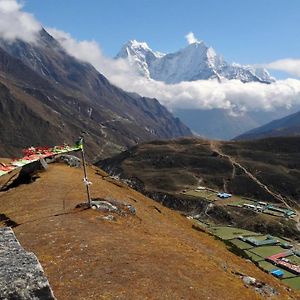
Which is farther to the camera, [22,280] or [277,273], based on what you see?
[277,273]

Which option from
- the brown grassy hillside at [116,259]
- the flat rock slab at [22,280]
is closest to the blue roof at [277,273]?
the brown grassy hillside at [116,259]

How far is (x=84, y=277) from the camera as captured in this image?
3581cm

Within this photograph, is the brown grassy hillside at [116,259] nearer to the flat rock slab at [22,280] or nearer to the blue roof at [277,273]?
the flat rock slab at [22,280]

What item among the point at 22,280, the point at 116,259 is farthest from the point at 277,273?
the point at 22,280

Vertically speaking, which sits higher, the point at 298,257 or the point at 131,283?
the point at 131,283

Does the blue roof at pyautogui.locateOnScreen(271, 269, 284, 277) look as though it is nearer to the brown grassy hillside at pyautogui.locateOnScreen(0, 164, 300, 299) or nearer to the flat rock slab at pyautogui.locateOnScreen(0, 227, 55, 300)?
the brown grassy hillside at pyautogui.locateOnScreen(0, 164, 300, 299)

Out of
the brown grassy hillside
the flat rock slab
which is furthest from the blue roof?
the flat rock slab

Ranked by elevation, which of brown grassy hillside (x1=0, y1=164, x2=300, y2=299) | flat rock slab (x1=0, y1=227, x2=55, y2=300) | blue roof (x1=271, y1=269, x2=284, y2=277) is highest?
flat rock slab (x1=0, y1=227, x2=55, y2=300)

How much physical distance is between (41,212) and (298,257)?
157 m

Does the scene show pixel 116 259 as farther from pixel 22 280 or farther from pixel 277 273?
pixel 277 273

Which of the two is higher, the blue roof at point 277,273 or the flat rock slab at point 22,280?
the flat rock slab at point 22,280

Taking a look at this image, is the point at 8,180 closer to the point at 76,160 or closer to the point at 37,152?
the point at 76,160

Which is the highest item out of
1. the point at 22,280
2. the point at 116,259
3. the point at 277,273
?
the point at 22,280

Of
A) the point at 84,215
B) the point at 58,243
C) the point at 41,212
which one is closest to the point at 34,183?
the point at 41,212
